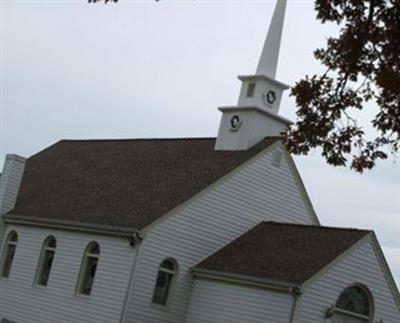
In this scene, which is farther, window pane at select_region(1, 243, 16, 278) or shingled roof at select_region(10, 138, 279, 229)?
window pane at select_region(1, 243, 16, 278)

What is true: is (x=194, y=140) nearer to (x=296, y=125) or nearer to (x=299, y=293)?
(x=299, y=293)

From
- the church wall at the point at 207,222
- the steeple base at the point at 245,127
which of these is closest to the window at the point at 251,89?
the steeple base at the point at 245,127

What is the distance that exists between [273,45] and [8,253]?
12523 mm

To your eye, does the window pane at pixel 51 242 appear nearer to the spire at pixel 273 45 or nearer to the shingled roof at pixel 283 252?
the shingled roof at pixel 283 252

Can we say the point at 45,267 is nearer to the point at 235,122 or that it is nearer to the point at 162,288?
the point at 162,288

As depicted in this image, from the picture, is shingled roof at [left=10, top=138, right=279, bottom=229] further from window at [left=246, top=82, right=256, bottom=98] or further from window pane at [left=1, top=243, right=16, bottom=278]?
window at [left=246, top=82, right=256, bottom=98]

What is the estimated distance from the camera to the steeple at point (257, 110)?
104 ft

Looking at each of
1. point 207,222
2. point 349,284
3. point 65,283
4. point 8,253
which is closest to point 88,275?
point 65,283

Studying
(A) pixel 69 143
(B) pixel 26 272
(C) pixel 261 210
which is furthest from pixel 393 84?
(A) pixel 69 143

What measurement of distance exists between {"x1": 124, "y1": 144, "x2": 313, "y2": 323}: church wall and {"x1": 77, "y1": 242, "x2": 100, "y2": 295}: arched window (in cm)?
244

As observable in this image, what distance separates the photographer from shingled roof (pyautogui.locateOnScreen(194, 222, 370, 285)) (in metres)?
25.5

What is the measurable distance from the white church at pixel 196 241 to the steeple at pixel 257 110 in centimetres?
5

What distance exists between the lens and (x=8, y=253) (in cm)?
3334

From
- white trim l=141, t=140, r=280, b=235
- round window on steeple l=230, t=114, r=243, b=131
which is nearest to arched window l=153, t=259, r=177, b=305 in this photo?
white trim l=141, t=140, r=280, b=235
